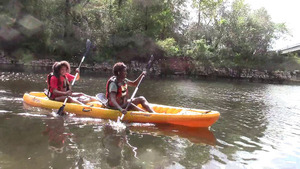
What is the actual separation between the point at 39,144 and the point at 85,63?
20.2m

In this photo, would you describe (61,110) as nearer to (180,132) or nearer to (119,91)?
(119,91)

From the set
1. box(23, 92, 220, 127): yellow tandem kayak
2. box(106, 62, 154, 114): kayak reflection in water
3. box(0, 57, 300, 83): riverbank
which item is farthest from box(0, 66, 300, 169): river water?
box(0, 57, 300, 83): riverbank

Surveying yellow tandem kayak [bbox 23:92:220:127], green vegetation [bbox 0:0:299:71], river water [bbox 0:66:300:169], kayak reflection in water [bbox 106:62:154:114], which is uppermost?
green vegetation [bbox 0:0:299:71]

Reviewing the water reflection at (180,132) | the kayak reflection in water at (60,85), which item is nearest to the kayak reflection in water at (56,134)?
the kayak reflection in water at (60,85)

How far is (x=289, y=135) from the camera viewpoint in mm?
6602

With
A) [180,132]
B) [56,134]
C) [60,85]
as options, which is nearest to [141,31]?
[60,85]

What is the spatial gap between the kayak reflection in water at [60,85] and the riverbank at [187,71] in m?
15.0

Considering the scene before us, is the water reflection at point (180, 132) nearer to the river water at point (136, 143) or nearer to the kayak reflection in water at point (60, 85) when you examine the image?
the river water at point (136, 143)

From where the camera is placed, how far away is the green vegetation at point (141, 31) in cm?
2319

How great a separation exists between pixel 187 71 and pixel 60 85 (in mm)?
21463

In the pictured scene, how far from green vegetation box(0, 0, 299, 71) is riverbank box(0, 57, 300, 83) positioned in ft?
2.01

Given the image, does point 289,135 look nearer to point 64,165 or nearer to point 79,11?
point 64,165

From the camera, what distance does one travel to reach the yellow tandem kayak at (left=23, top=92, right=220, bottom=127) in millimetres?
6355

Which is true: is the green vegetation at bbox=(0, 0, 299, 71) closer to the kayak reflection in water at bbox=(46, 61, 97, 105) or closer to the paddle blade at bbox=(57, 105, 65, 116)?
the kayak reflection in water at bbox=(46, 61, 97, 105)
